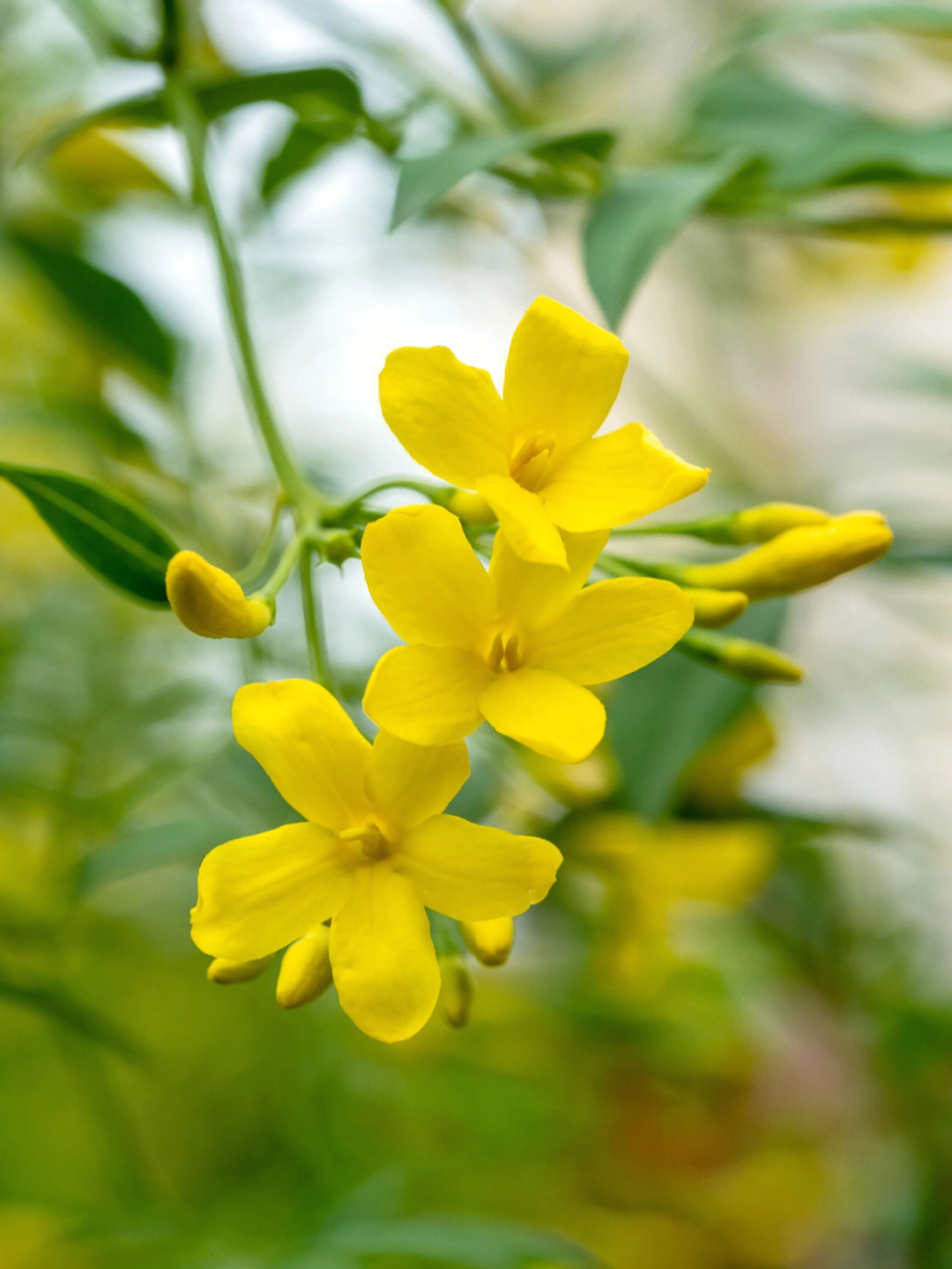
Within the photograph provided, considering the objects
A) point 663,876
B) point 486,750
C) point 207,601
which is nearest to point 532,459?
point 207,601

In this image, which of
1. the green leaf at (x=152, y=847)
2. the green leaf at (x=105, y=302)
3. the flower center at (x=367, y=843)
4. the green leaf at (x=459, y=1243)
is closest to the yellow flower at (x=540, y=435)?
the flower center at (x=367, y=843)

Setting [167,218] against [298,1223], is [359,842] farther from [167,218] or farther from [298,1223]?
[167,218]

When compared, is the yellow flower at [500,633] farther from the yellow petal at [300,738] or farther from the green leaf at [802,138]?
the green leaf at [802,138]

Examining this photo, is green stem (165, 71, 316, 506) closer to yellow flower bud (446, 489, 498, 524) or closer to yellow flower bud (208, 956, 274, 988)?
yellow flower bud (446, 489, 498, 524)

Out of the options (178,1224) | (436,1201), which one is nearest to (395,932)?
(178,1224)

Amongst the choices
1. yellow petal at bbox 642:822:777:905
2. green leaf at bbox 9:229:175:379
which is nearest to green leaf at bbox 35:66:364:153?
green leaf at bbox 9:229:175:379

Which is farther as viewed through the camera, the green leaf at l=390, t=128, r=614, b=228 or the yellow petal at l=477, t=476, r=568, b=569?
the green leaf at l=390, t=128, r=614, b=228

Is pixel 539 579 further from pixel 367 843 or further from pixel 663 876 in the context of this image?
pixel 663 876
